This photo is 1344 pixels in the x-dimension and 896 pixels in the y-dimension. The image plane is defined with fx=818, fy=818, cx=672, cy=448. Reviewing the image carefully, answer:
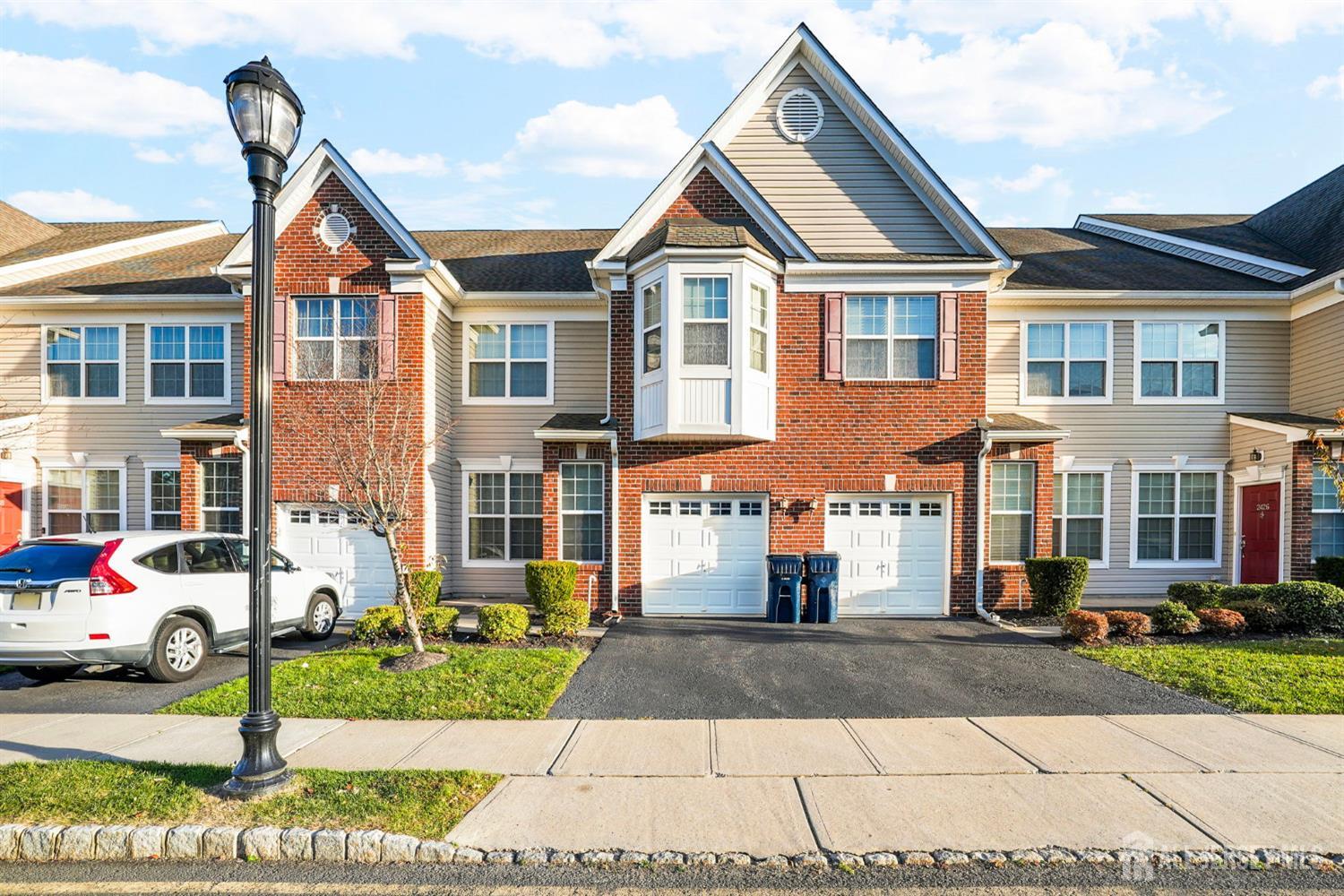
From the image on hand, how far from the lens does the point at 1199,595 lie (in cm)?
1244

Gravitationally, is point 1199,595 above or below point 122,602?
below

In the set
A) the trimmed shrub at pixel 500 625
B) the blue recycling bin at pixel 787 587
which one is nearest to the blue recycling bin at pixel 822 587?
the blue recycling bin at pixel 787 587

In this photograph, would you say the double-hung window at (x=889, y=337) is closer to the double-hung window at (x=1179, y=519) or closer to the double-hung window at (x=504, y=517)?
the double-hung window at (x=1179, y=519)

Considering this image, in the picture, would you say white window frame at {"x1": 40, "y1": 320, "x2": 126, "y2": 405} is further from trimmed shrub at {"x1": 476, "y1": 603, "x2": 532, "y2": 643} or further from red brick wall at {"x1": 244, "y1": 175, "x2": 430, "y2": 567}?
trimmed shrub at {"x1": 476, "y1": 603, "x2": 532, "y2": 643}

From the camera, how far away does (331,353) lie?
47.8ft

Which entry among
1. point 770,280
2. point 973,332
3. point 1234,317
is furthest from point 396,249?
point 1234,317

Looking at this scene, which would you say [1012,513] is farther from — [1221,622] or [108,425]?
[108,425]

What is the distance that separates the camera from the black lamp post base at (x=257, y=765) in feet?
18.2

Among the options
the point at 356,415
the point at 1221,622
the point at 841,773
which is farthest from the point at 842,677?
the point at 356,415

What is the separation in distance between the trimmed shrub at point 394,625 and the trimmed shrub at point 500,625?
1.68 feet

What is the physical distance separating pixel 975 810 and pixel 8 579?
31.5 feet

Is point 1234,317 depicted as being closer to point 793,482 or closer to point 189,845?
point 793,482

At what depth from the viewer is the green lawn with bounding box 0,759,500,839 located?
520 centimetres

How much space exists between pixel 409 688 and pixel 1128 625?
950 cm
